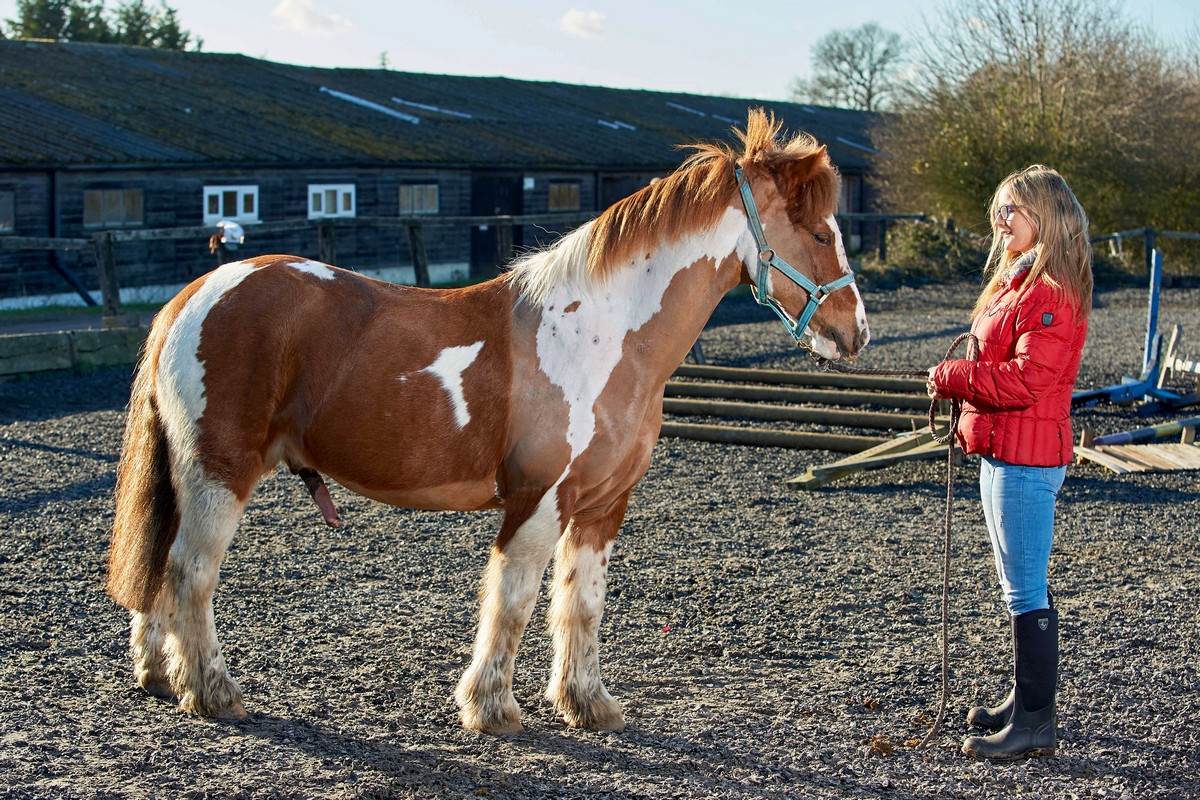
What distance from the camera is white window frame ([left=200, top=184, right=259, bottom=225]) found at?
2116 cm

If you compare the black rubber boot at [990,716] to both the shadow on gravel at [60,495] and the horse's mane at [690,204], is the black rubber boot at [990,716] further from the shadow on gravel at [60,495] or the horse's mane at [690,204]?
the shadow on gravel at [60,495]

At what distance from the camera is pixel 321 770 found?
3658 millimetres

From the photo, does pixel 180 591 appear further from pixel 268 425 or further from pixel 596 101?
pixel 596 101

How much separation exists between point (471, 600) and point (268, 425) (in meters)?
1.87

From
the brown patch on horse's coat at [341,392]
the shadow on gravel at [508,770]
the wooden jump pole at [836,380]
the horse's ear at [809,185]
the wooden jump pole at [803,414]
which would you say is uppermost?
the horse's ear at [809,185]

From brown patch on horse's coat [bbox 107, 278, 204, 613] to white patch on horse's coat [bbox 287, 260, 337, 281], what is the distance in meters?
0.34

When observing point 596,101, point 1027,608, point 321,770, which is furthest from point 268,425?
point 596,101

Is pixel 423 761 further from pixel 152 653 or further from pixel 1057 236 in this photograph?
pixel 1057 236

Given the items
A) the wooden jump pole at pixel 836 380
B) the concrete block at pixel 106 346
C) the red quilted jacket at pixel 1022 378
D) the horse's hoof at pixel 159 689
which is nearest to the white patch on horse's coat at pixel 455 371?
the horse's hoof at pixel 159 689

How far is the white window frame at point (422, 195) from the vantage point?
80.5ft

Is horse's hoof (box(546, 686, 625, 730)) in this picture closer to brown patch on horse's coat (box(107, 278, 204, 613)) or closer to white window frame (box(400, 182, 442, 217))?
brown patch on horse's coat (box(107, 278, 204, 613))

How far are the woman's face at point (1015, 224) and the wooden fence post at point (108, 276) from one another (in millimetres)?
11428

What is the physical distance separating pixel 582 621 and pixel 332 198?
2032 centimetres

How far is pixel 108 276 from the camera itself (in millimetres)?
13133
